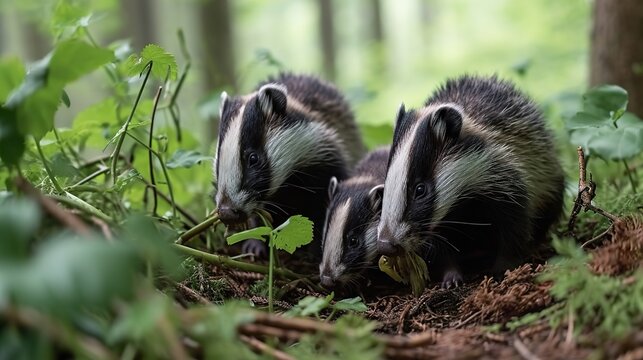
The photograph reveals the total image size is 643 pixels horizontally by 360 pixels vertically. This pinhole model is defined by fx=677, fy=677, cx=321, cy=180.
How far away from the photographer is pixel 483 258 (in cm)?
436

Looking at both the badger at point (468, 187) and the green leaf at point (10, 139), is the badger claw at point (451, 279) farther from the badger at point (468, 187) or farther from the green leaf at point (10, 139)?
the green leaf at point (10, 139)

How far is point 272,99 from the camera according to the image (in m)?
4.76

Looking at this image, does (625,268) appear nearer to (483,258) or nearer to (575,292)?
(575,292)

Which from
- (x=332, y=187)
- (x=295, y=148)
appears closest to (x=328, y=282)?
(x=332, y=187)

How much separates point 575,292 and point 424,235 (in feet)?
4.46

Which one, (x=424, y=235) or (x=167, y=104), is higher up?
(x=167, y=104)

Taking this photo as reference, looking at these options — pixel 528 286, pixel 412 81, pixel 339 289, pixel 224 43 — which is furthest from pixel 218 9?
pixel 412 81

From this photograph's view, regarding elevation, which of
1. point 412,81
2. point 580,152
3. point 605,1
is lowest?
point 412,81

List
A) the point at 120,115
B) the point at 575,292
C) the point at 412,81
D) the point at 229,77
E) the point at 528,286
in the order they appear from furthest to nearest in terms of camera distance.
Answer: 1. the point at 412,81
2. the point at 229,77
3. the point at 120,115
4. the point at 528,286
5. the point at 575,292

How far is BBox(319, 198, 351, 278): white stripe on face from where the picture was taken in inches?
162

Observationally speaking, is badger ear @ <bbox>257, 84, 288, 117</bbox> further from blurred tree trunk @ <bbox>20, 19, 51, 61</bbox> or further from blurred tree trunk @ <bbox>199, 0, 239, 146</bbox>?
blurred tree trunk @ <bbox>20, 19, 51, 61</bbox>

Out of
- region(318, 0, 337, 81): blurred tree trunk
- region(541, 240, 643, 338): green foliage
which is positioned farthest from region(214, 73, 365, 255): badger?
region(318, 0, 337, 81): blurred tree trunk

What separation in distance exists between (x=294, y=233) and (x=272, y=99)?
5.48 ft

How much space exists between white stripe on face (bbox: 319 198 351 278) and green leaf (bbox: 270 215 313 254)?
79cm
